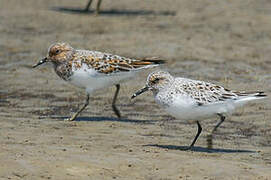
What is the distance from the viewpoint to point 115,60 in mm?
12883

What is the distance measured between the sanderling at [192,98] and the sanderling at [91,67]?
2.06m

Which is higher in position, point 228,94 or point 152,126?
point 228,94

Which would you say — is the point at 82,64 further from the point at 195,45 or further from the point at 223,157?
the point at 195,45

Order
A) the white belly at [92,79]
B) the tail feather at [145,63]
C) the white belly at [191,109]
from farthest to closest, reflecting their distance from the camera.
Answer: the tail feather at [145,63]
the white belly at [92,79]
the white belly at [191,109]

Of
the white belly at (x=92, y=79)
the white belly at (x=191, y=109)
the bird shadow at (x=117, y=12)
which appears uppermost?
the white belly at (x=191, y=109)

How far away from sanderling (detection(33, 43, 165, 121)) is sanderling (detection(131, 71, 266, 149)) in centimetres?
206

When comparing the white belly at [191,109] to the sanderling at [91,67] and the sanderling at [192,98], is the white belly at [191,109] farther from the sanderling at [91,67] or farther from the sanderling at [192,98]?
the sanderling at [91,67]

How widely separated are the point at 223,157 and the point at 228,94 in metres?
0.98

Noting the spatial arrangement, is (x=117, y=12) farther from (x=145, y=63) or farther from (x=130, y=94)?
(x=145, y=63)

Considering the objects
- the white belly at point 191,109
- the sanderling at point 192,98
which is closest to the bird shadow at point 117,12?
the sanderling at point 192,98

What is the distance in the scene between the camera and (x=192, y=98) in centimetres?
1033

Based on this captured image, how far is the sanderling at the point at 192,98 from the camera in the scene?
1032 centimetres

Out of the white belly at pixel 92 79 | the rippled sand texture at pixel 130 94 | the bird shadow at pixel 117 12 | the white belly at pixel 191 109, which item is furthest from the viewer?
the bird shadow at pixel 117 12

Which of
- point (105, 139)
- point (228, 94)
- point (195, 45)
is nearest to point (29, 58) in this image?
point (195, 45)
